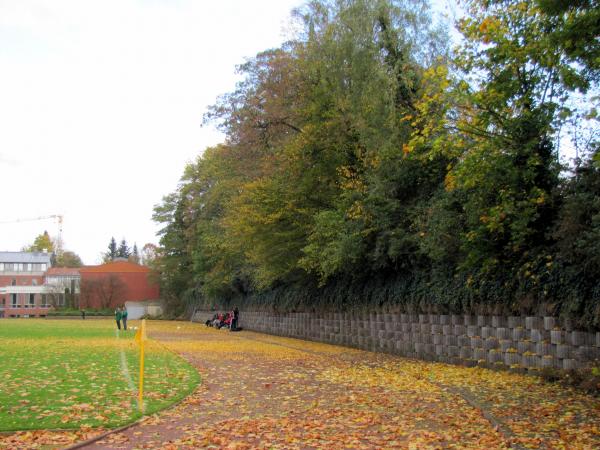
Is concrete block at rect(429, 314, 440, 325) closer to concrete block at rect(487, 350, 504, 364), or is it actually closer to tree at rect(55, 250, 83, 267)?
concrete block at rect(487, 350, 504, 364)

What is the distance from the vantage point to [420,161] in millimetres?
18766

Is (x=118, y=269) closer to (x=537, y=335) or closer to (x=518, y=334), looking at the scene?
(x=518, y=334)

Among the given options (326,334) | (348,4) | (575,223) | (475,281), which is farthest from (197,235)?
(575,223)

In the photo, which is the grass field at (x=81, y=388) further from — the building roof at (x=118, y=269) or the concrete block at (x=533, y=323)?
the building roof at (x=118, y=269)

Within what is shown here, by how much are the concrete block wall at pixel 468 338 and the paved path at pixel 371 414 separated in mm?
662

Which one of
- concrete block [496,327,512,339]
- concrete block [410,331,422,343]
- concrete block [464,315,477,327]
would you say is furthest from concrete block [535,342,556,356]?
concrete block [410,331,422,343]

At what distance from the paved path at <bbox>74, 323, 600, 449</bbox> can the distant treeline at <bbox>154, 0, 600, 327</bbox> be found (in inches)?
111

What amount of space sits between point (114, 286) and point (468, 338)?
248 feet

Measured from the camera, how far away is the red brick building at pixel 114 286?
84188mm

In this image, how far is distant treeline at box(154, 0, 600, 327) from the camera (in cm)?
1198

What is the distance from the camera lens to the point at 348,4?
21.3 m

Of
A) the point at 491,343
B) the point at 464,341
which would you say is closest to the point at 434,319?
the point at 464,341

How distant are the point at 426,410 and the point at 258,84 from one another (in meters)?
20.2

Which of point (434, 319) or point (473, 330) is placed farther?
point (434, 319)
